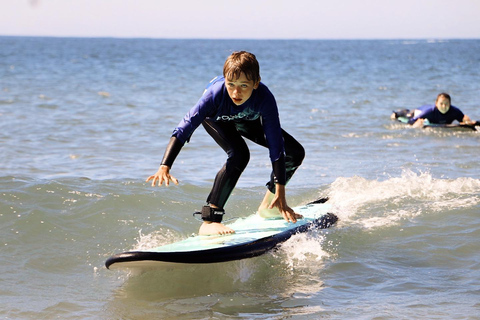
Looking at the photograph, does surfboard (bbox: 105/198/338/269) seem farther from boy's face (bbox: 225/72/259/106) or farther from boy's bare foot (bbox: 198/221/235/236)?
boy's face (bbox: 225/72/259/106)

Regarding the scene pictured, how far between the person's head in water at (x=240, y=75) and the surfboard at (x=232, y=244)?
3.86 feet

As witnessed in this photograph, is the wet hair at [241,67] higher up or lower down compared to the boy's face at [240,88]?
higher up

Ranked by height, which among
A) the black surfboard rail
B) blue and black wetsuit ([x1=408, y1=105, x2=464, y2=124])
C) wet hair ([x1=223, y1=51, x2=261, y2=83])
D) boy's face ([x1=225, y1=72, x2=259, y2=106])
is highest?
blue and black wetsuit ([x1=408, y1=105, x2=464, y2=124])

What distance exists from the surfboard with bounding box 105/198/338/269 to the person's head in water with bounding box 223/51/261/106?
1176 mm

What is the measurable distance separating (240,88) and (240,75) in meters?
0.11

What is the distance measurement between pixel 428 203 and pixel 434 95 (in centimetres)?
1623

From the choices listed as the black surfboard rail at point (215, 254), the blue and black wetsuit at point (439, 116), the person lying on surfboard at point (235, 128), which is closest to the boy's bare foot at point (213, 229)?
the person lying on surfboard at point (235, 128)

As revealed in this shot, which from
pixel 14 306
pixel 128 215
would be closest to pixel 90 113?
pixel 128 215

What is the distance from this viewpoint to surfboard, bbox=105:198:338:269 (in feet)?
15.5

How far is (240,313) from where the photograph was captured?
4.47 m

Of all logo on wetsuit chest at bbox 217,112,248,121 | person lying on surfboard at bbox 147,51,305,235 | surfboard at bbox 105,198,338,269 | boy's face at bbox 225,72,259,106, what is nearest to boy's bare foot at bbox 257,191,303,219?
surfboard at bbox 105,198,338,269

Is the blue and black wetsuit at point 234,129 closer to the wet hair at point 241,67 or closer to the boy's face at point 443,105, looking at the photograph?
the wet hair at point 241,67

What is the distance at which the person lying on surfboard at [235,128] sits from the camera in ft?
15.9

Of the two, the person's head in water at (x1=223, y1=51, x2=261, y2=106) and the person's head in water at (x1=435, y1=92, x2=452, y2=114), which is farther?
the person's head in water at (x1=435, y1=92, x2=452, y2=114)
